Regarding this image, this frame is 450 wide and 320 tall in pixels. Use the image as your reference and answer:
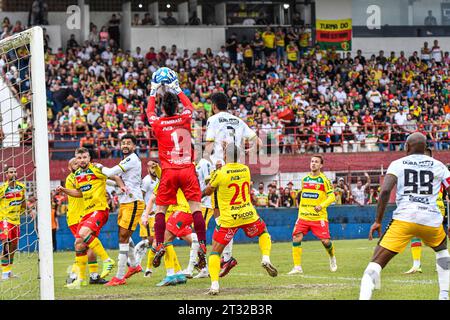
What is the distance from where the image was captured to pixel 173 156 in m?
14.4

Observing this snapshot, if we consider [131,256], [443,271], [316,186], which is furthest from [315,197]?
[443,271]

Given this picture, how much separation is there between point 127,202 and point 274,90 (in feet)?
86.7

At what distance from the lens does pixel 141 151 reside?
118 ft

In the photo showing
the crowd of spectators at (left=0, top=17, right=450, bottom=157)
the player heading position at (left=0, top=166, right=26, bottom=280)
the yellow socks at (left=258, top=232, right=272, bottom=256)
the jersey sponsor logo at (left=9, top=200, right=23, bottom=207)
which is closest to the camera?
the yellow socks at (left=258, top=232, right=272, bottom=256)

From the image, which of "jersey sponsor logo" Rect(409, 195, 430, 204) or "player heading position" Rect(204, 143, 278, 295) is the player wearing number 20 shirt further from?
"player heading position" Rect(204, 143, 278, 295)

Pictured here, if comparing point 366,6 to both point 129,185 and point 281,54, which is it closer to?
point 281,54

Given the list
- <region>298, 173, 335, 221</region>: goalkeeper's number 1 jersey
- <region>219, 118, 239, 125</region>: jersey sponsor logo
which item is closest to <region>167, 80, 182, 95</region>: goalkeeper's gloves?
<region>219, 118, 239, 125</region>: jersey sponsor logo

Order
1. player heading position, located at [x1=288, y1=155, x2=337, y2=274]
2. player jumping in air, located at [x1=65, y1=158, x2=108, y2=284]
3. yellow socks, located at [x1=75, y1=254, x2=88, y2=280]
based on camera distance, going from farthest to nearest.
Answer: player heading position, located at [x1=288, y1=155, x2=337, y2=274], player jumping in air, located at [x1=65, y1=158, x2=108, y2=284], yellow socks, located at [x1=75, y1=254, x2=88, y2=280]

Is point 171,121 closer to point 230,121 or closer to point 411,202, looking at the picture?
point 230,121

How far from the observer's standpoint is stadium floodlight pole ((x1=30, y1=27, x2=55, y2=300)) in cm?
1145

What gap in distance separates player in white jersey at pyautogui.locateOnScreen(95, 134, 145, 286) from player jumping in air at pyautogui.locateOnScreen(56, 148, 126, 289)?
26 cm

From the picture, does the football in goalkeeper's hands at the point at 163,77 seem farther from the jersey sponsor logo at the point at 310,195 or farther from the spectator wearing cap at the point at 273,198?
the spectator wearing cap at the point at 273,198
